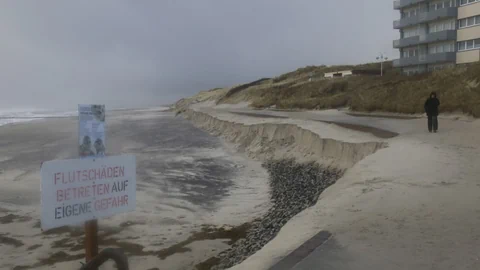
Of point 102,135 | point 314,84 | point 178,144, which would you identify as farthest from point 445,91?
point 314,84

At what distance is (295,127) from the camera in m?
21.0

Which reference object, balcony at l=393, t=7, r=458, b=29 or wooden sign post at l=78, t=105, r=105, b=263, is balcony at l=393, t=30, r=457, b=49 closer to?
balcony at l=393, t=7, r=458, b=29

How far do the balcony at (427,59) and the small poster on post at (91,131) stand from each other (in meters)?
52.8

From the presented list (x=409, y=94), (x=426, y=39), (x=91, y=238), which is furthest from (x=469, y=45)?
(x=91, y=238)

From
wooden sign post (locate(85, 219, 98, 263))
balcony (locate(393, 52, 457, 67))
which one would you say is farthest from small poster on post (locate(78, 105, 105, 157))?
balcony (locate(393, 52, 457, 67))

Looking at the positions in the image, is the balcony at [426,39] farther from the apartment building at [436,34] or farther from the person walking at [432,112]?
the person walking at [432,112]

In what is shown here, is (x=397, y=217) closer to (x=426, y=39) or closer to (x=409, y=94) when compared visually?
(x=409, y=94)

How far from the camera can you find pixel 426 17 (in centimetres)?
5353

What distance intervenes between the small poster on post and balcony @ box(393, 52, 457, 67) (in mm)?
52785

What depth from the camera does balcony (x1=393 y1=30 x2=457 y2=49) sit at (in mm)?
49812

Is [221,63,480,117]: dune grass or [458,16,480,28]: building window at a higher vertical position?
[458,16,480,28]: building window

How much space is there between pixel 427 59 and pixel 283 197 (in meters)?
48.3

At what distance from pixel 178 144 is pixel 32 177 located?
12046mm

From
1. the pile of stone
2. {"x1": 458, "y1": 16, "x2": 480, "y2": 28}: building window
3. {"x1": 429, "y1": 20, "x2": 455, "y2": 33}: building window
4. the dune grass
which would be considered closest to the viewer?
the pile of stone
